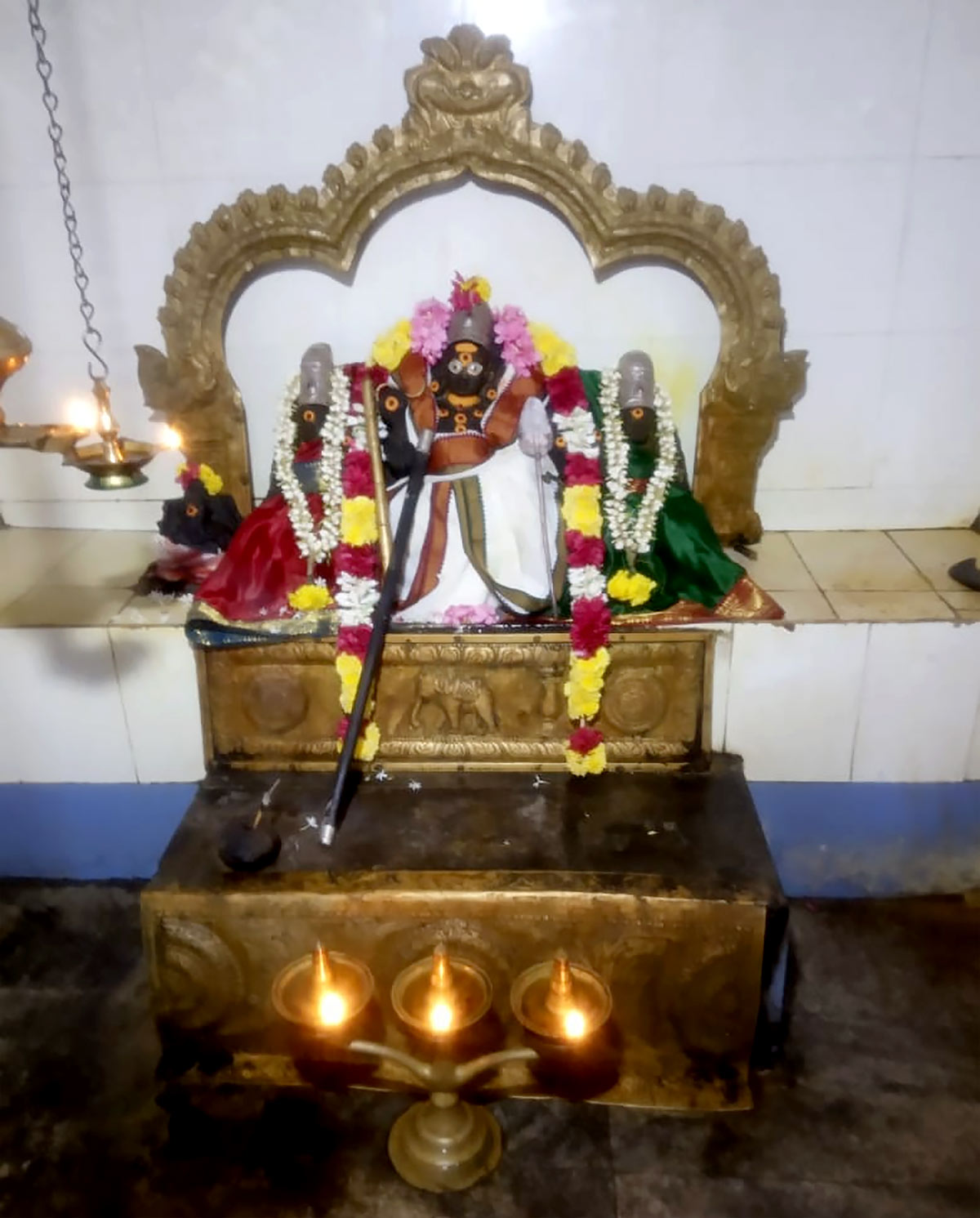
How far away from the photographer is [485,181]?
10.1 feet

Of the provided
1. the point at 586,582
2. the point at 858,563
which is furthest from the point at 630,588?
the point at 858,563

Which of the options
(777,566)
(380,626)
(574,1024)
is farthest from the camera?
(777,566)

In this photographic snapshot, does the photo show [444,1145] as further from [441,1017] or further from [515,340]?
[515,340]

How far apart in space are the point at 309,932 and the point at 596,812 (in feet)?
2.62

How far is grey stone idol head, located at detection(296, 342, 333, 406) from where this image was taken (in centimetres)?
298

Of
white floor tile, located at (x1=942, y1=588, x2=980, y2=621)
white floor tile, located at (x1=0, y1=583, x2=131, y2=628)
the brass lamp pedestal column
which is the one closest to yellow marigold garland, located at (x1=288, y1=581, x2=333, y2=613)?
white floor tile, located at (x1=0, y1=583, x2=131, y2=628)

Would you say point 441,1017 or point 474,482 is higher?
point 474,482

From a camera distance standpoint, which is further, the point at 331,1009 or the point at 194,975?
the point at 194,975

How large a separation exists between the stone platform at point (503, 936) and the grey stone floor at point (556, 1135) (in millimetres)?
108

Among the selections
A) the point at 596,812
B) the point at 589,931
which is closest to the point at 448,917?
the point at 589,931

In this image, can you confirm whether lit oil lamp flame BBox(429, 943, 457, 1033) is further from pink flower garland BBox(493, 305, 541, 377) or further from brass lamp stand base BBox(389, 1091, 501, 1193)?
pink flower garland BBox(493, 305, 541, 377)

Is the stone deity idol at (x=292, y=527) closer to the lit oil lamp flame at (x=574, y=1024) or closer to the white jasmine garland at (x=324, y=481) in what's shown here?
the white jasmine garland at (x=324, y=481)

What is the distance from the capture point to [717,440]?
3209 mm

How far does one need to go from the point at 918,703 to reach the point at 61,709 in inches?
97.7
